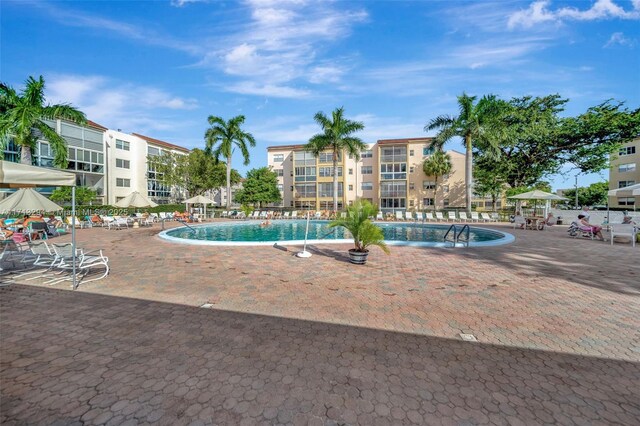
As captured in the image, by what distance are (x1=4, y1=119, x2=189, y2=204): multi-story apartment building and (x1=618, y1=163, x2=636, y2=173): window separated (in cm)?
7051

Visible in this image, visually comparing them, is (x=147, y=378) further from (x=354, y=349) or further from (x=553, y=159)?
(x=553, y=159)

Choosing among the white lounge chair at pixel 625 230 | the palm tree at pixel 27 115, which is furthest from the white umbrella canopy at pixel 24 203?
the white lounge chair at pixel 625 230

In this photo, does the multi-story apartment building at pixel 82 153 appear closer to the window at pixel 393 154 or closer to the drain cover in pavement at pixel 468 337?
the window at pixel 393 154

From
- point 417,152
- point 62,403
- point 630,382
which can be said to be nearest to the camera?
point 62,403

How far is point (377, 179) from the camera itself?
46.3 metres

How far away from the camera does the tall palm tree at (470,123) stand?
26.5 m

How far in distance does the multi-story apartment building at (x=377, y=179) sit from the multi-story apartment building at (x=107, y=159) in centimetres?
2018

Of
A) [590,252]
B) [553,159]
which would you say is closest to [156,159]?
[590,252]

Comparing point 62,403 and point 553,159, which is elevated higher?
point 553,159

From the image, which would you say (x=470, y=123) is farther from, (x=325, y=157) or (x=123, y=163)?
(x=123, y=163)

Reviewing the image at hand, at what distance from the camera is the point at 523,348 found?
12.9 feet

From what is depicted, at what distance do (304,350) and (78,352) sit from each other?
119 inches

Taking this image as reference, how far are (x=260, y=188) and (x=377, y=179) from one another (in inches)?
750

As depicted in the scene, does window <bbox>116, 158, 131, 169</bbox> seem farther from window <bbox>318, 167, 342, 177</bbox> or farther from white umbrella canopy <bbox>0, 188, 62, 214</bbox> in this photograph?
white umbrella canopy <bbox>0, 188, 62, 214</bbox>
